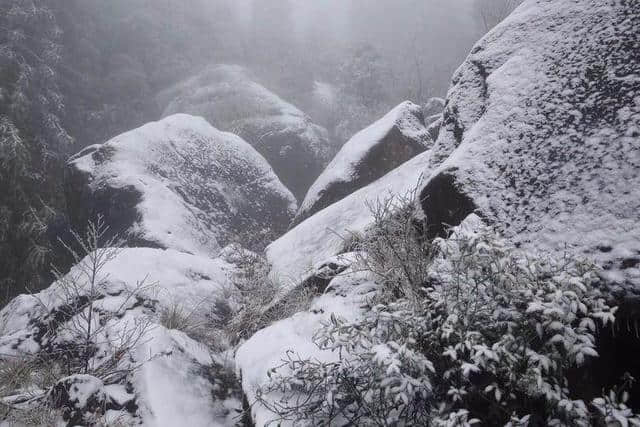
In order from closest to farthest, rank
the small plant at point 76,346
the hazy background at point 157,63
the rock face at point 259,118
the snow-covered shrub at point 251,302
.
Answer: the small plant at point 76,346 → the snow-covered shrub at point 251,302 → the hazy background at point 157,63 → the rock face at point 259,118

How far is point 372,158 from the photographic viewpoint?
6562 mm

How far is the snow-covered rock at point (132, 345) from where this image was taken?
2.56 metres

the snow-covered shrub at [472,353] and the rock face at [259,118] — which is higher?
the snow-covered shrub at [472,353]

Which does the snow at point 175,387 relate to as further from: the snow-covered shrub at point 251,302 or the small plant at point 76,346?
the snow-covered shrub at point 251,302

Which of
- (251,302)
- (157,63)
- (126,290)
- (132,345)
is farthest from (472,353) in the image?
(157,63)

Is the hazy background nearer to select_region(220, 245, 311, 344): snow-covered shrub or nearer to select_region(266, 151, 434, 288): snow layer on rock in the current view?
select_region(220, 245, 311, 344): snow-covered shrub

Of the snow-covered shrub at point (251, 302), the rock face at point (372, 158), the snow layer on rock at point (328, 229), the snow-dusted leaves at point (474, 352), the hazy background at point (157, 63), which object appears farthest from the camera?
the hazy background at point (157, 63)

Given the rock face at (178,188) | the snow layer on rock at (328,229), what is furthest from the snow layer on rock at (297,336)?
the rock face at (178,188)

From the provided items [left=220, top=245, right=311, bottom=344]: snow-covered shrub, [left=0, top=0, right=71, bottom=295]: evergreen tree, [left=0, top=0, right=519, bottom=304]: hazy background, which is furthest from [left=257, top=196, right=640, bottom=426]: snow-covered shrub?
[left=0, top=0, right=71, bottom=295]: evergreen tree

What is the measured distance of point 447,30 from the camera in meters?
22.5

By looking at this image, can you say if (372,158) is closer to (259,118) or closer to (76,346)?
(76,346)

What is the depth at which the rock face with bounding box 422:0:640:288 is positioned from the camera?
2027 millimetres

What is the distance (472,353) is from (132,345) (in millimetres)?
2396

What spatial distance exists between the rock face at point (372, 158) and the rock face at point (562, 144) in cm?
317
